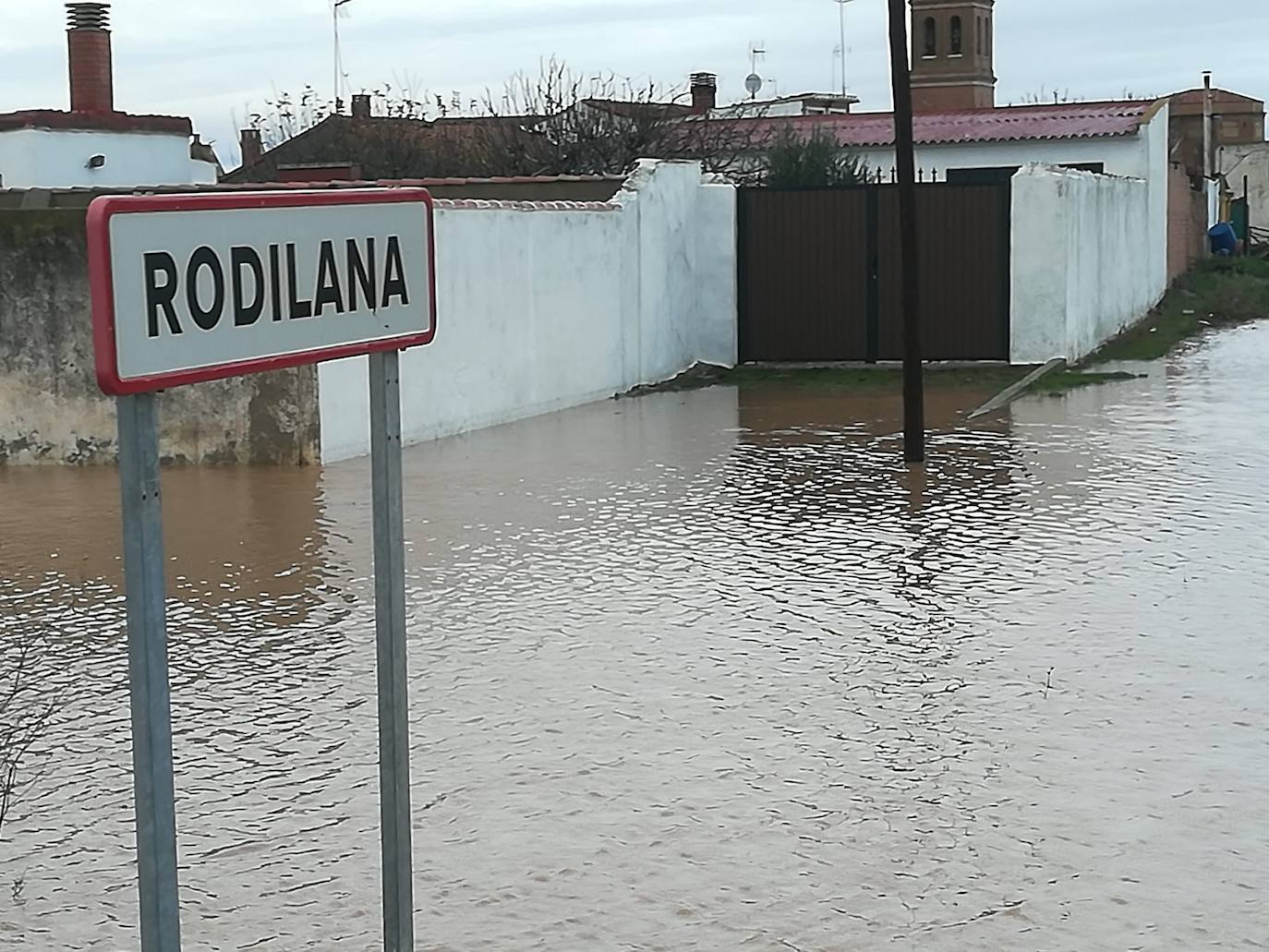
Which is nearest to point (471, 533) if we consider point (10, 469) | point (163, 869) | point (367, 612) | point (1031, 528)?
point (367, 612)

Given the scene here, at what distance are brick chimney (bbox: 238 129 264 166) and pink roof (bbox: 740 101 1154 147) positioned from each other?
10880 mm

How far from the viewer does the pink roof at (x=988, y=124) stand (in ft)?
121

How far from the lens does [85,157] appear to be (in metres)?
26.6

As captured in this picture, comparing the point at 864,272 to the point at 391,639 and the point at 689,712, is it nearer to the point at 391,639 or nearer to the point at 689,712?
the point at 689,712

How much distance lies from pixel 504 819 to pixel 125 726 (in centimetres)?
188

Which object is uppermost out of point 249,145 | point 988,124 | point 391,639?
point 249,145

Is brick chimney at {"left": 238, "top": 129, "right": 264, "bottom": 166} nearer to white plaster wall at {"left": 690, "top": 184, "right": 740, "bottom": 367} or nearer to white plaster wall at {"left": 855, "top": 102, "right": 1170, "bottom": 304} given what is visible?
white plaster wall at {"left": 855, "top": 102, "right": 1170, "bottom": 304}

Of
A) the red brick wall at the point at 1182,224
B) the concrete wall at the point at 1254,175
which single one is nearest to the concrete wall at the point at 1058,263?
the red brick wall at the point at 1182,224

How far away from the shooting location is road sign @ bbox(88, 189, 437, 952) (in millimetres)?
2906

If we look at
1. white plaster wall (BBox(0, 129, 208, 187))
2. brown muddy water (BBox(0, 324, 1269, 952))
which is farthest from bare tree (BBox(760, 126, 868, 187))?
brown muddy water (BBox(0, 324, 1269, 952))

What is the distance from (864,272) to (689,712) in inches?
578

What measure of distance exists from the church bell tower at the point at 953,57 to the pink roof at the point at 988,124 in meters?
9.81

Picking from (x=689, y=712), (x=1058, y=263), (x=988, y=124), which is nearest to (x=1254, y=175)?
(x=988, y=124)

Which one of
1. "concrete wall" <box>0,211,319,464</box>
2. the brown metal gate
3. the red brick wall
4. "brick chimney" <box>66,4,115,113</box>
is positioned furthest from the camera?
the red brick wall
